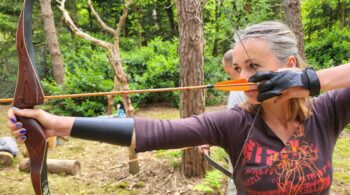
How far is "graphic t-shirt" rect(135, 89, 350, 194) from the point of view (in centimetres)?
108

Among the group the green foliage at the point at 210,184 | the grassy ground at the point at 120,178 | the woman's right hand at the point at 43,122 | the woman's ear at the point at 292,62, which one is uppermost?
the woman's ear at the point at 292,62

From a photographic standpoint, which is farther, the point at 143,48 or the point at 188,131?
the point at 143,48

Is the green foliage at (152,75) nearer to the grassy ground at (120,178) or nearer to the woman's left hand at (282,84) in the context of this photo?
the grassy ground at (120,178)

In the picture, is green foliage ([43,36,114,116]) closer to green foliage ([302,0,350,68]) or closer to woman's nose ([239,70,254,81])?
woman's nose ([239,70,254,81])

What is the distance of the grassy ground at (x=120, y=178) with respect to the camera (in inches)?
131

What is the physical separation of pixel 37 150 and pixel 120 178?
2636 millimetres

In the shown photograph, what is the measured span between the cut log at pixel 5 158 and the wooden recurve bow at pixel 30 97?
3322mm

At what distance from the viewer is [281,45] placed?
119cm

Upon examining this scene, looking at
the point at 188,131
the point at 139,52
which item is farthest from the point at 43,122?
the point at 139,52

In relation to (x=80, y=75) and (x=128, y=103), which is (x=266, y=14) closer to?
(x=80, y=75)

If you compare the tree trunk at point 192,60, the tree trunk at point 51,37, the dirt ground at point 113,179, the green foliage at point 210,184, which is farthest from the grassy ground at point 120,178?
the tree trunk at point 51,37

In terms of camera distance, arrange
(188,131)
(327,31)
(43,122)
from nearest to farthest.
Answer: (43,122)
(188,131)
(327,31)

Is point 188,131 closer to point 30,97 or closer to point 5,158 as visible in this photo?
point 30,97

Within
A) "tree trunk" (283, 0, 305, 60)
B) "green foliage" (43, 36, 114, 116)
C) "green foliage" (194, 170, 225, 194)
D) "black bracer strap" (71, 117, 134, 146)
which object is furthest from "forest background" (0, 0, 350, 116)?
"black bracer strap" (71, 117, 134, 146)
